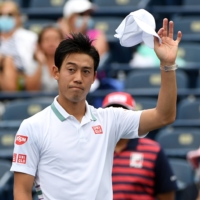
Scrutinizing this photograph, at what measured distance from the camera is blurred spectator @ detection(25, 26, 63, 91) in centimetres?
786

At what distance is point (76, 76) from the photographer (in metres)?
3.80

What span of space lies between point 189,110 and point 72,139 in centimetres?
367

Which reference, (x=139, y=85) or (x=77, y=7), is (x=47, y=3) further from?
(x=139, y=85)

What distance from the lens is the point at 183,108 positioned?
738cm

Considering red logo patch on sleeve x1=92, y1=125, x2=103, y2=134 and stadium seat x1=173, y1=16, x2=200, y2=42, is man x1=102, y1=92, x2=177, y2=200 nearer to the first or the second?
red logo patch on sleeve x1=92, y1=125, x2=103, y2=134

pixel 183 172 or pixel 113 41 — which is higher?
pixel 113 41

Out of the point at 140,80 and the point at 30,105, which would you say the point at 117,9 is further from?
the point at 30,105

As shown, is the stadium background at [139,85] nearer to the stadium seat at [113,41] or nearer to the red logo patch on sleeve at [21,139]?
the stadium seat at [113,41]

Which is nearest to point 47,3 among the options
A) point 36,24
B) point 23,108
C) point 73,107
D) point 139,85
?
point 36,24

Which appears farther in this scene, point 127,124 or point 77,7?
point 77,7

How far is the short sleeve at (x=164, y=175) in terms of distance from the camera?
17.1ft

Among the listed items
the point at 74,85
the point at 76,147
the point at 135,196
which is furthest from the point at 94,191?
the point at 135,196

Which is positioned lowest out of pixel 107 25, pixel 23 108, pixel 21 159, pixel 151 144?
pixel 23 108

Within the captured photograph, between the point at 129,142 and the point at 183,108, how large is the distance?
207 centimetres
